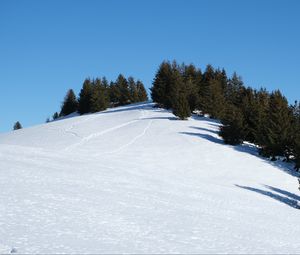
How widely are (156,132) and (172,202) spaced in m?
31.0

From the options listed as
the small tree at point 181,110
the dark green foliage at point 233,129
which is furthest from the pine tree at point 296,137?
the small tree at point 181,110

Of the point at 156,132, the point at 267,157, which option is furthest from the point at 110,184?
the point at 156,132

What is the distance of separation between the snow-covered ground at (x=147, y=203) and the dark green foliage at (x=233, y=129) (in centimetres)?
444

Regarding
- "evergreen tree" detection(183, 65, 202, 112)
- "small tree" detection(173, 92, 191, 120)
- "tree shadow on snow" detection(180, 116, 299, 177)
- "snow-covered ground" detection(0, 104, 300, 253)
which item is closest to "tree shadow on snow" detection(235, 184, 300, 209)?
"snow-covered ground" detection(0, 104, 300, 253)

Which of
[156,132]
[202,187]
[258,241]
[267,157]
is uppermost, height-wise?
[156,132]

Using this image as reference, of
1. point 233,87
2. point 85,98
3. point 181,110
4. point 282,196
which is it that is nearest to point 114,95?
point 85,98

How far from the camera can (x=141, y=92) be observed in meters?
122

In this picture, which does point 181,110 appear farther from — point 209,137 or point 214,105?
point 209,137

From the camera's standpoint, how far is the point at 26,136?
5116cm

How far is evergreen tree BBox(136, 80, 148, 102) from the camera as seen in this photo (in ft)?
393

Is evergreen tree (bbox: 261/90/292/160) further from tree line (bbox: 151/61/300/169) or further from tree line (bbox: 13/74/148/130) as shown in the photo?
tree line (bbox: 13/74/148/130)

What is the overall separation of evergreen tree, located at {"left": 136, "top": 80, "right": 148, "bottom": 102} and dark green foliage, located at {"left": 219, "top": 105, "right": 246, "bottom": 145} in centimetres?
7213

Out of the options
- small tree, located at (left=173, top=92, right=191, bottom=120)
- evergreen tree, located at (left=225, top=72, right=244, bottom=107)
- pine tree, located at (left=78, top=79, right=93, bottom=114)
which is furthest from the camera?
pine tree, located at (left=78, top=79, right=93, bottom=114)

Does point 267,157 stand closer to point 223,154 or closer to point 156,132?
point 223,154
